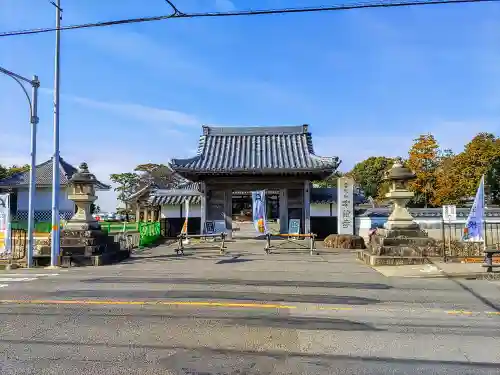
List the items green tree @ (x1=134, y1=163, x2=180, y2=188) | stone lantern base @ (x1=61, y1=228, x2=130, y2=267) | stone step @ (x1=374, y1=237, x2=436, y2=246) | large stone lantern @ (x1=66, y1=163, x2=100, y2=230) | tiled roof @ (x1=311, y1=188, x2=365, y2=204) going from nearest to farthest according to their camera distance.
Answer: stone step @ (x1=374, y1=237, x2=436, y2=246), stone lantern base @ (x1=61, y1=228, x2=130, y2=267), large stone lantern @ (x1=66, y1=163, x2=100, y2=230), tiled roof @ (x1=311, y1=188, x2=365, y2=204), green tree @ (x1=134, y1=163, x2=180, y2=188)

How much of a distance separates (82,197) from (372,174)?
185ft

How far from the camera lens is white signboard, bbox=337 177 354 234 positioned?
20.2 m

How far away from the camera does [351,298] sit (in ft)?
25.3

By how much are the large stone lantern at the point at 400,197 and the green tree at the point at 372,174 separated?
51.4m

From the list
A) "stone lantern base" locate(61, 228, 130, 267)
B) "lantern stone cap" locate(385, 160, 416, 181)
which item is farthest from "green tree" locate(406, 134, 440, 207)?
"stone lantern base" locate(61, 228, 130, 267)

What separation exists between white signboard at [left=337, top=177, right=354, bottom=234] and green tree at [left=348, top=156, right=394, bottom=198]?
4468 centimetres

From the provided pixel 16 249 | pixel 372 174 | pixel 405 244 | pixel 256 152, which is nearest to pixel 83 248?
pixel 16 249

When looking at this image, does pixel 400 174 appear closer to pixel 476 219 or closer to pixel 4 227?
pixel 476 219

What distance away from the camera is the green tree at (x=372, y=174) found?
6366 centimetres

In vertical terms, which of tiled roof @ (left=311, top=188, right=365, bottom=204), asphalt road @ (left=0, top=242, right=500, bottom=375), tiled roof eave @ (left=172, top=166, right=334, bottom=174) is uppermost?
tiled roof eave @ (left=172, top=166, right=334, bottom=174)

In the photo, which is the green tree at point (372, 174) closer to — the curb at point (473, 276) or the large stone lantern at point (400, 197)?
the large stone lantern at point (400, 197)

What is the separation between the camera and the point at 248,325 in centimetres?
576

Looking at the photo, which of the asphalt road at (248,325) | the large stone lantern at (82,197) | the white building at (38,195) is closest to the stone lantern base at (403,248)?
the asphalt road at (248,325)

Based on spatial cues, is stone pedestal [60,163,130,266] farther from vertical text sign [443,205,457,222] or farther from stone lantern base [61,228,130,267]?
vertical text sign [443,205,457,222]
